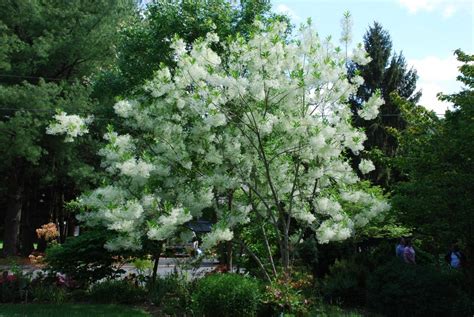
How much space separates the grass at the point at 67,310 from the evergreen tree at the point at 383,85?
19503 millimetres

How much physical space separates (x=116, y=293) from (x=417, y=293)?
6.33 m

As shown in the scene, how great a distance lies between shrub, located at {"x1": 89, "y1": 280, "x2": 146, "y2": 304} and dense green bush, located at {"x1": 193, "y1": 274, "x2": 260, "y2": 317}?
133 inches

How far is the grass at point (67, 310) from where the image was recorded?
9312mm

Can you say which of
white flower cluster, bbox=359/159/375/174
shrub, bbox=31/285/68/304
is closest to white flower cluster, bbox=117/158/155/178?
white flower cluster, bbox=359/159/375/174

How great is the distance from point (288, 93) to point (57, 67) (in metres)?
18.2

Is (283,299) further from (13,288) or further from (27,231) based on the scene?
(27,231)

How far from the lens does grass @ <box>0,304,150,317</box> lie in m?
9.31

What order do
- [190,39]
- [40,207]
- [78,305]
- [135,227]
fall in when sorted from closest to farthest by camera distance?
[135,227] → [78,305] → [190,39] → [40,207]

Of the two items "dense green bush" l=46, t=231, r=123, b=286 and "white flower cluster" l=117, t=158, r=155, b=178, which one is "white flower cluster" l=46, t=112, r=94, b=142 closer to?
"white flower cluster" l=117, t=158, r=155, b=178

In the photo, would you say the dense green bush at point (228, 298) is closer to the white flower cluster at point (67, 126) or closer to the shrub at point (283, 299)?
the shrub at point (283, 299)

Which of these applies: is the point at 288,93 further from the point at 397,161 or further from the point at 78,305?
the point at 78,305

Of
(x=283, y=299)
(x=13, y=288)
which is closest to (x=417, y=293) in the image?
(x=283, y=299)

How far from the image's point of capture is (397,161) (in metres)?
10.7

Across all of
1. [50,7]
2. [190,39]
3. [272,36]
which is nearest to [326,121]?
[272,36]
